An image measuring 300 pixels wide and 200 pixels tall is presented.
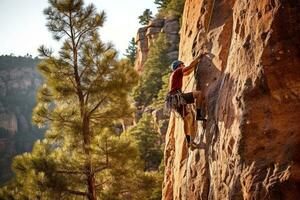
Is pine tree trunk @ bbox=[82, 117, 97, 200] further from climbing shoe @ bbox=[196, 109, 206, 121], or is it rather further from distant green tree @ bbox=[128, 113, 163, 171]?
distant green tree @ bbox=[128, 113, 163, 171]

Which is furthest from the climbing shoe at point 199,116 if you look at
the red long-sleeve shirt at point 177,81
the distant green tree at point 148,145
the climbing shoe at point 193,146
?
the distant green tree at point 148,145

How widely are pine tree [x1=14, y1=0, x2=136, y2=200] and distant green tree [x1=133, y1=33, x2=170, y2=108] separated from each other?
81.0 ft

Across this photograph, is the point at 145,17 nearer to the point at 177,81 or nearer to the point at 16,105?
the point at 177,81

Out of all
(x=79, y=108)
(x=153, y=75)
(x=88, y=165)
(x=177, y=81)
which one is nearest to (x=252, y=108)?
(x=177, y=81)

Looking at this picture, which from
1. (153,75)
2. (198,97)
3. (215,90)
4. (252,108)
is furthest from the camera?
(153,75)

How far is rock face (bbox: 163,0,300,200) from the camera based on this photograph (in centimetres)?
502

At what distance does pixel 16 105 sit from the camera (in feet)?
353

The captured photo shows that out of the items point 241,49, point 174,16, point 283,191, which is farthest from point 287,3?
point 174,16

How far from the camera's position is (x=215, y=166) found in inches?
249

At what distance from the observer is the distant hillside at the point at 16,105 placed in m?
94.4

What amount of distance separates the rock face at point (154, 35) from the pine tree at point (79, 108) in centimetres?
2644

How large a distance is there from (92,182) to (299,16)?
8.64 meters

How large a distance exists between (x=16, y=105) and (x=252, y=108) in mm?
110204

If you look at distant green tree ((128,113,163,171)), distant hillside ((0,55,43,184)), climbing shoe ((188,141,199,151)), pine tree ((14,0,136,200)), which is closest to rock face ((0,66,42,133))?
distant hillside ((0,55,43,184))
